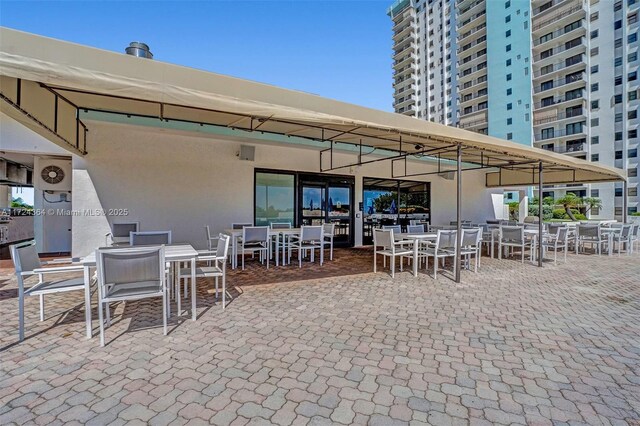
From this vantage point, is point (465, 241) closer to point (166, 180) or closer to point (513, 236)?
point (513, 236)

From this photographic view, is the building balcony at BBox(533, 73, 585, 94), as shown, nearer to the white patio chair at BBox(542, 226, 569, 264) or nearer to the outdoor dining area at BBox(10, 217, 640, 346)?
the outdoor dining area at BBox(10, 217, 640, 346)

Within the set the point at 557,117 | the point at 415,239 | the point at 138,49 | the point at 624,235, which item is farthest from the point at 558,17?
the point at 138,49

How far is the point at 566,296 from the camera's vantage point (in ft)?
14.4

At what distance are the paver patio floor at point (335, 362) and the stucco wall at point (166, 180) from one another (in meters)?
3.00

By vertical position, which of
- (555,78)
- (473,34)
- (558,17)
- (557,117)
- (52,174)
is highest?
(473,34)

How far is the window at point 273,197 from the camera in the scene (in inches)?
331

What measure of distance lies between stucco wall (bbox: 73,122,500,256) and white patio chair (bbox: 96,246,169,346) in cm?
464

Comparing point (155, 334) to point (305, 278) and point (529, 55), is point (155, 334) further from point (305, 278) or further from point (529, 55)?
point (529, 55)

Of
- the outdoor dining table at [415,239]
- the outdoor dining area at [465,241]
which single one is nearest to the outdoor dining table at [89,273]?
the outdoor dining area at [465,241]

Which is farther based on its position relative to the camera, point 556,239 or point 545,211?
point 545,211

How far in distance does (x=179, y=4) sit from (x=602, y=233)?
1261 cm

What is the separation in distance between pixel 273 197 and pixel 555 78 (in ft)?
146

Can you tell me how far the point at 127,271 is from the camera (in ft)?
9.16

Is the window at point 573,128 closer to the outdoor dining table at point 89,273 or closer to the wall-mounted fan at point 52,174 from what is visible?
the outdoor dining table at point 89,273
